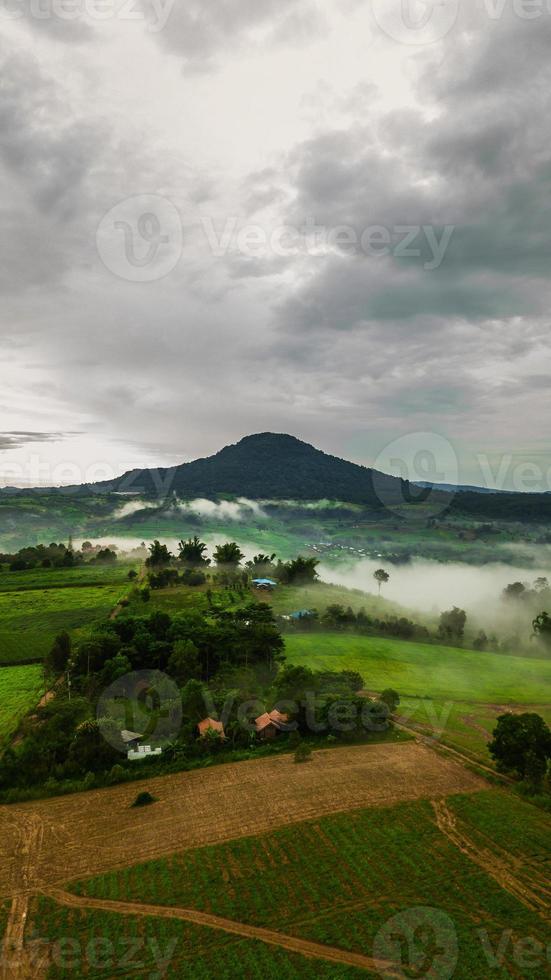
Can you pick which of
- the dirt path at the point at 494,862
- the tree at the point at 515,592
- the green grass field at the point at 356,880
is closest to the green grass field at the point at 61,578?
the green grass field at the point at 356,880

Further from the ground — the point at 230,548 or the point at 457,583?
the point at 230,548

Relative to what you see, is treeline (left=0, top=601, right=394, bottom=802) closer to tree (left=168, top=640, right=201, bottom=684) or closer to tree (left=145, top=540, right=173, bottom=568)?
tree (left=168, top=640, right=201, bottom=684)

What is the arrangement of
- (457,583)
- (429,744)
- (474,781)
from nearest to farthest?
(474,781), (429,744), (457,583)

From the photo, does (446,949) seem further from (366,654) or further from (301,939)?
(366,654)

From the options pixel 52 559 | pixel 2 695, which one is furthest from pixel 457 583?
pixel 2 695

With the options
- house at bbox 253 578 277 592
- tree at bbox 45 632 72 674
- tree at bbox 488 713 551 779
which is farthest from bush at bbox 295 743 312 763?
house at bbox 253 578 277 592
